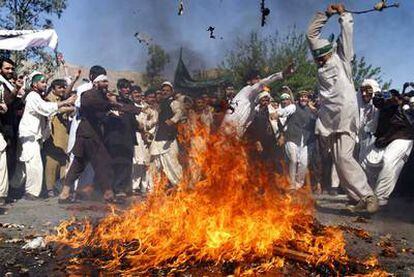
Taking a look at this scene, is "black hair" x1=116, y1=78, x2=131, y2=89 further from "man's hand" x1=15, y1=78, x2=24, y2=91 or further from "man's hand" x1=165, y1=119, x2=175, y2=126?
"man's hand" x1=15, y1=78, x2=24, y2=91

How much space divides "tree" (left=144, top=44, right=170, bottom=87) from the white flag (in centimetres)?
237

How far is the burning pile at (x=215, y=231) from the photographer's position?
4406 millimetres

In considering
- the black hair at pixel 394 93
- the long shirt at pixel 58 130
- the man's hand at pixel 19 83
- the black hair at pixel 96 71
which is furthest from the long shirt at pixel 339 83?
the long shirt at pixel 58 130

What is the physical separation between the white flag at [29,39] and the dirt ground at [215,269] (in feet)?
13.5

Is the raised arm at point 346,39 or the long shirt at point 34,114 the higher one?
the raised arm at point 346,39

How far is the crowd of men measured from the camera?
723cm

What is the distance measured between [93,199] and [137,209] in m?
3.42

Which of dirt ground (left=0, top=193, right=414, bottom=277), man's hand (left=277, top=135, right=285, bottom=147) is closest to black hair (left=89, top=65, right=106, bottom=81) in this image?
dirt ground (left=0, top=193, right=414, bottom=277)

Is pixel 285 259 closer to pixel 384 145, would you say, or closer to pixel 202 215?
pixel 202 215

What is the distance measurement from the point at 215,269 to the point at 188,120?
4999mm

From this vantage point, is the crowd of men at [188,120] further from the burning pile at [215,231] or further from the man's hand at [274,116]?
the burning pile at [215,231]

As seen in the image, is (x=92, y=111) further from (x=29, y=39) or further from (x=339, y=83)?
(x=339, y=83)

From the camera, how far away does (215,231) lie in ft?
15.2

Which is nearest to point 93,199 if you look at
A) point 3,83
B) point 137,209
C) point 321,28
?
point 3,83
